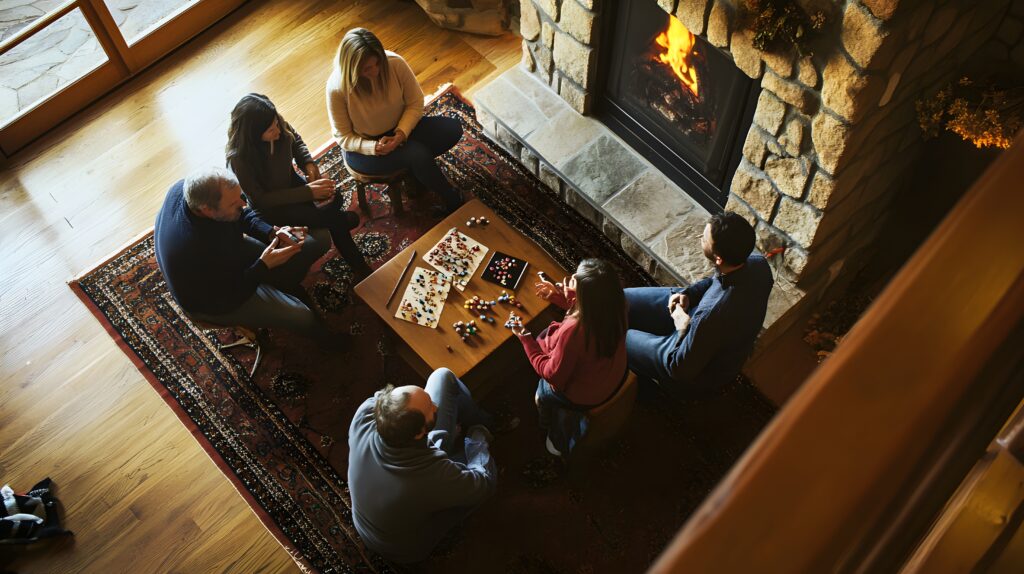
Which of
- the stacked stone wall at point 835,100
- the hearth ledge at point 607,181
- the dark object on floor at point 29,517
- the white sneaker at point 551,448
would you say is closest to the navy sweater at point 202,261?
the dark object on floor at point 29,517

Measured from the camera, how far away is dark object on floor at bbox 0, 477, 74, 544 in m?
3.09

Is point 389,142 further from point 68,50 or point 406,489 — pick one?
point 68,50

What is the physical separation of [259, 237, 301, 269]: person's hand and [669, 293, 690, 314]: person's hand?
151 cm

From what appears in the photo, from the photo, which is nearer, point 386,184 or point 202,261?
point 202,261

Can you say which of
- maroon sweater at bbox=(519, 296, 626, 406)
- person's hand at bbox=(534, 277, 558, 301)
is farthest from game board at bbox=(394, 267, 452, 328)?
maroon sweater at bbox=(519, 296, 626, 406)

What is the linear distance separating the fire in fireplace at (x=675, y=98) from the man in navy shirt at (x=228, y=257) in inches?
61.5

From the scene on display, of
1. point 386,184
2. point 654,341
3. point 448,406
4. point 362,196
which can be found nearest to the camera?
point 448,406

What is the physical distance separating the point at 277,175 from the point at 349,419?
1084 millimetres

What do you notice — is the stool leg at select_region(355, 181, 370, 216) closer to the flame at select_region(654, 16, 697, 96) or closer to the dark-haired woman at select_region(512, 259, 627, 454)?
the dark-haired woman at select_region(512, 259, 627, 454)

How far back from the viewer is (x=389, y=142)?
3.51m

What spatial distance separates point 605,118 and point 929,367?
3655mm

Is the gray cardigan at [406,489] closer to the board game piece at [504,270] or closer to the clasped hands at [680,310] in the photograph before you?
the board game piece at [504,270]

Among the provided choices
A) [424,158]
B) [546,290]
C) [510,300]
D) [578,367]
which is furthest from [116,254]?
[578,367]

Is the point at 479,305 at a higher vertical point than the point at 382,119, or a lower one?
lower
